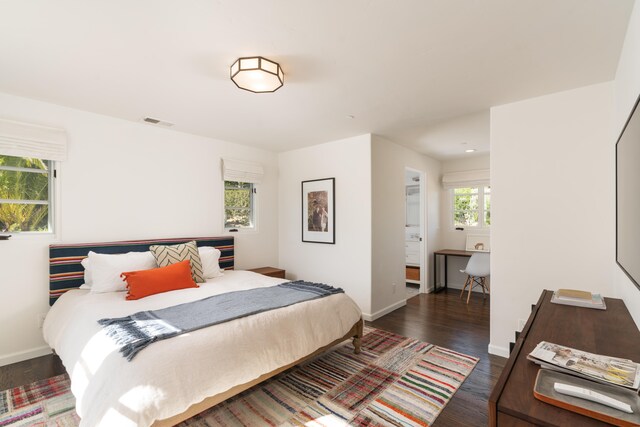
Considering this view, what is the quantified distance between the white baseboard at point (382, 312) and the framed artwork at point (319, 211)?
1.09 meters

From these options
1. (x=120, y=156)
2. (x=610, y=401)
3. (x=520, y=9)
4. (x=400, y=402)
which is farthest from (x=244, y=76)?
(x=400, y=402)

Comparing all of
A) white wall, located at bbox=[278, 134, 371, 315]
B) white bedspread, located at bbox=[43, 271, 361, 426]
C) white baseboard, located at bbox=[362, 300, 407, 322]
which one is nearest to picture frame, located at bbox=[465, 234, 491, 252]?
white baseboard, located at bbox=[362, 300, 407, 322]

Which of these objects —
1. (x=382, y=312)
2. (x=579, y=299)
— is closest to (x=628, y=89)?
(x=579, y=299)

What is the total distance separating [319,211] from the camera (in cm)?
456

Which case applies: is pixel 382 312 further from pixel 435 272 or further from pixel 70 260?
pixel 70 260

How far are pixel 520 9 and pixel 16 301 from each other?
446cm

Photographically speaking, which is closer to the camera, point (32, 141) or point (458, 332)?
point (32, 141)

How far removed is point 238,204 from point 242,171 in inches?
20.1

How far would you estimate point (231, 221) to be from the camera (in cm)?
463

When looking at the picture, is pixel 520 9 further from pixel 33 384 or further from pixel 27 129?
pixel 33 384

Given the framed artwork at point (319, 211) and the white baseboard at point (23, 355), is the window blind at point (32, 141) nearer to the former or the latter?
the white baseboard at point (23, 355)

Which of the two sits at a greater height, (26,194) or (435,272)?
(26,194)

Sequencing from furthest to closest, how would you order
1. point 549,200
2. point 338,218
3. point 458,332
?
1. point 338,218
2. point 458,332
3. point 549,200

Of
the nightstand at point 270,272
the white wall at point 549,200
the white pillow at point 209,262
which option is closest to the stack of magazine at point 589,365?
the white wall at point 549,200
